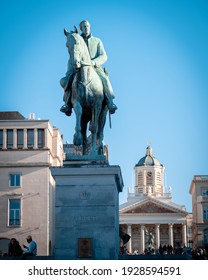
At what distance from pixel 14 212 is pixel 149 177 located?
284ft

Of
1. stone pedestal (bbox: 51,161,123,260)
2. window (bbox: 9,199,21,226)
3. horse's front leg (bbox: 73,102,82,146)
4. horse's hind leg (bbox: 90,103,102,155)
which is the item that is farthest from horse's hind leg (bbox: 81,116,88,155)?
window (bbox: 9,199,21,226)

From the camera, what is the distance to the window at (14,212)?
62156 millimetres

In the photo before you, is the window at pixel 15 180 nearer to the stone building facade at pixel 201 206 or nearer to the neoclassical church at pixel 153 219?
the stone building facade at pixel 201 206

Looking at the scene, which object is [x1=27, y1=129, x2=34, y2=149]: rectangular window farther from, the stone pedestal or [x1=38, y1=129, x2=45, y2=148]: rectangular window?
the stone pedestal

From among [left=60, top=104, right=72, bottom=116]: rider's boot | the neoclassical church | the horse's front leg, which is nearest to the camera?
the horse's front leg

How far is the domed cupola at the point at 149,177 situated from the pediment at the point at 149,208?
670 centimetres

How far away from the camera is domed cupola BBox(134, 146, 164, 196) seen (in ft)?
479

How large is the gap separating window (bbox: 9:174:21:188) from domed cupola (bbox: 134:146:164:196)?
8301 cm

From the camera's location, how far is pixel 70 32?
1591 centimetres

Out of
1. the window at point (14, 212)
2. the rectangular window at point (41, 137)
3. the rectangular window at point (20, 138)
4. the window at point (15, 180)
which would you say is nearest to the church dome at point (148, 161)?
the rectangular window at point (41, 137)

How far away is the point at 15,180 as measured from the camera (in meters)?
63.5
